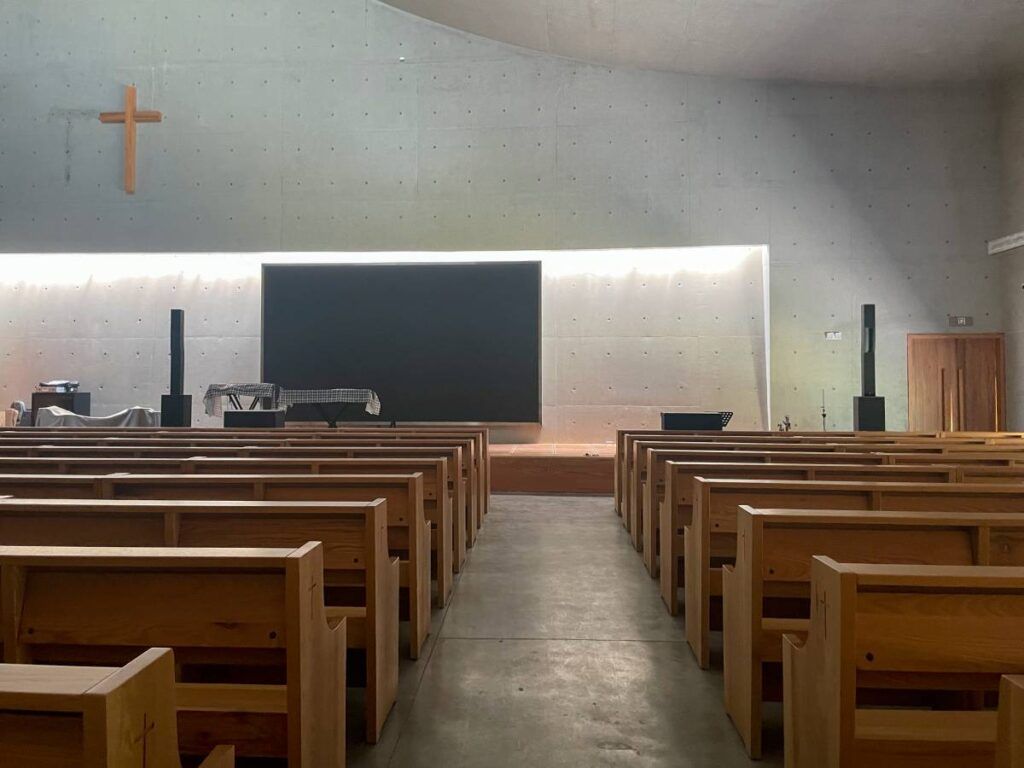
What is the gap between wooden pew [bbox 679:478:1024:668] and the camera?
1992 millimetres

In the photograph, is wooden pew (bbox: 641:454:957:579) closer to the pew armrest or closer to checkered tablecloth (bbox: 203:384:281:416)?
the pew armrest

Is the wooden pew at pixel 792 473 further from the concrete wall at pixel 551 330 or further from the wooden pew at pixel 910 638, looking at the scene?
the concrete wall at pixel 551 330

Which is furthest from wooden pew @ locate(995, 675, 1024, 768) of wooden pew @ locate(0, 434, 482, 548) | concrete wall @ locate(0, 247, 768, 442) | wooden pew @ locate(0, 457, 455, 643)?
concrete wall @ locate(0, 247, 768, 442)

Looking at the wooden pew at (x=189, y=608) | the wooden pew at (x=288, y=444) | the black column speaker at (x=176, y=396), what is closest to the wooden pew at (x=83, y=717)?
the wooden pew at (x=189, y=608)

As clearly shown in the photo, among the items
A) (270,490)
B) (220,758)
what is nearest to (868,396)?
(270,490)

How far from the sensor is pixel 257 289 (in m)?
9.33

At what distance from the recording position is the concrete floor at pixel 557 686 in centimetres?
165

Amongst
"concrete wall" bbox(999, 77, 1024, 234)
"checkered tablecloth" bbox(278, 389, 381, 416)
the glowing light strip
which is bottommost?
"checkered tablecloth" bbox(278, 389, 381, 416)

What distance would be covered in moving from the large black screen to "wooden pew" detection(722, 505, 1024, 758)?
7.32 m

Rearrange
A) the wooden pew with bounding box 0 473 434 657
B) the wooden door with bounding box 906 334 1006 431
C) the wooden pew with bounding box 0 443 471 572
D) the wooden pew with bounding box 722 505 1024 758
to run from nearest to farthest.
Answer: the wooden pew with bounding box 722 505 1024 758
the wooden pew with bounding box 0 473 434 657
the wooden pew with bounding box 0 443 471 572
the wooden door with bounding box 906 334 1006 431

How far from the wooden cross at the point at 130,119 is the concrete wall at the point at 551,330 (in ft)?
3.74

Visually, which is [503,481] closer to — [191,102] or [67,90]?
[191,102]

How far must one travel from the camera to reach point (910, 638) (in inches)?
41.2

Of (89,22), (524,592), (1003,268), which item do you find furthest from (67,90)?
(1003,268)
